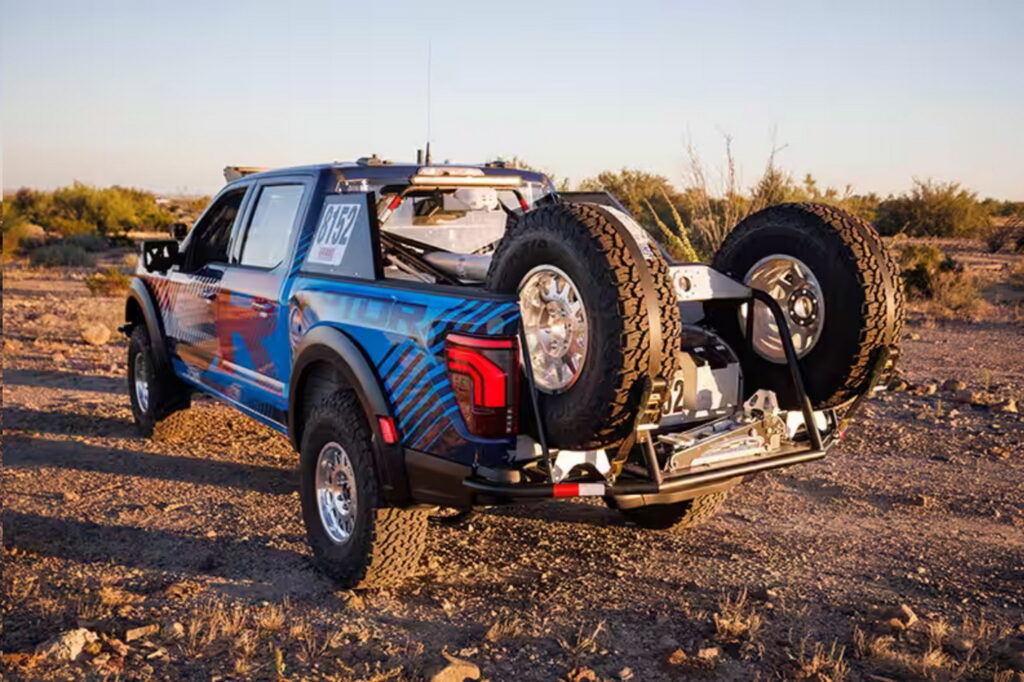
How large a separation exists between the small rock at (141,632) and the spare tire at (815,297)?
2.85 meters

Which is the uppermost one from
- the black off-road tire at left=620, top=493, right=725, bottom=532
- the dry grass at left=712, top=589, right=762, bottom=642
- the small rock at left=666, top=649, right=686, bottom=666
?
the black off-road tire at left=620, top=493, right=725, bottom=532

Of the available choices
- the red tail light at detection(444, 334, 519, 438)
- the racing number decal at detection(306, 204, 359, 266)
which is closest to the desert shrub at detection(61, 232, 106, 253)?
the racing number decal at detection(306, 204, 359, 266)

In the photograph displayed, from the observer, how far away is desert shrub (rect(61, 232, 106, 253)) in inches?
1082

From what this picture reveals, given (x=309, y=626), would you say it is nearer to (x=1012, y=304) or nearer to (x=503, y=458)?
(x=503, y=458)

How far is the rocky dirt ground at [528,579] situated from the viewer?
3756 millimetres

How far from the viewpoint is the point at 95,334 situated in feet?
40.2

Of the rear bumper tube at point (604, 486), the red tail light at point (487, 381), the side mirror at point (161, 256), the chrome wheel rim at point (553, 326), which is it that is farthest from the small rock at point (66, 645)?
the side mirror at point (161, 256)

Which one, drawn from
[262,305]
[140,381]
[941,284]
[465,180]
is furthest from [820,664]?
[941,284]

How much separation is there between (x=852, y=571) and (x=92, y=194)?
3369 centimetres

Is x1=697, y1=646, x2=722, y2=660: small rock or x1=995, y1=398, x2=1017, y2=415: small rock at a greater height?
x1=995, y1=398, x2=1017, y2=415: small rock

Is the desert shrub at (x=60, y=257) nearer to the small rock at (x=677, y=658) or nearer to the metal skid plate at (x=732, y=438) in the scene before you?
the metal skid plate at (x=732, y=438)

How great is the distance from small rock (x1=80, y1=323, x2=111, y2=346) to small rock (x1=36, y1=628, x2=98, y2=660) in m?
9.22

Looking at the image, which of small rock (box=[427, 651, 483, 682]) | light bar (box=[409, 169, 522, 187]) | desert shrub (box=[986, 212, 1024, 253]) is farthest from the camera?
desert shrub (box=[986, 212, 1024, 253])

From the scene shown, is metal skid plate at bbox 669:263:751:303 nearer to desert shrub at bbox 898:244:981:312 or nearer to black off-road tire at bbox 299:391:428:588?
black off-road tire at bbox 299:391:428:588
